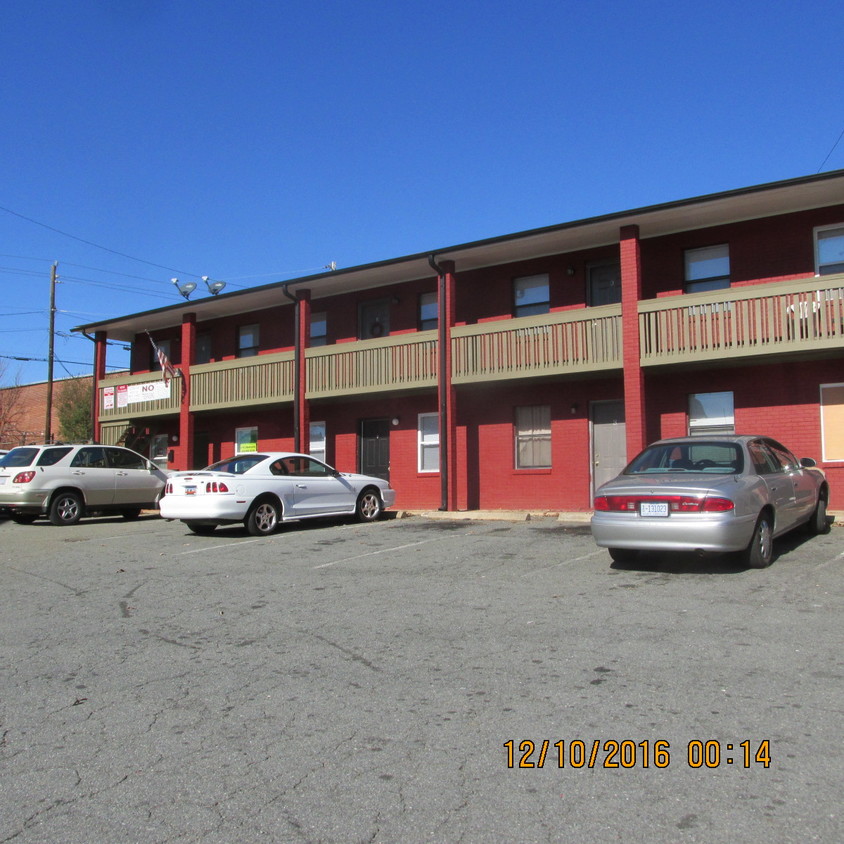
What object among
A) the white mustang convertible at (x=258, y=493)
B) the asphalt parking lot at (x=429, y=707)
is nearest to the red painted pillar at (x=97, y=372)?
the white mustang convertible at (x=258, y=493)

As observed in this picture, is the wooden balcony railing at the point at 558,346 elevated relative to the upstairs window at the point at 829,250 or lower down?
lower down

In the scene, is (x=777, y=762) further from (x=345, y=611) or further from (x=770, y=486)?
(x=770, y=486)

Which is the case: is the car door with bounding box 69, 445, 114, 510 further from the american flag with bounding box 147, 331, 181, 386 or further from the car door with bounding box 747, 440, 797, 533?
the car door with bounding box 747, 440, 797, 533

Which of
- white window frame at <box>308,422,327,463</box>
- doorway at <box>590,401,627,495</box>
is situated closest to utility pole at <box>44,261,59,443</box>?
white window frame at <box>308,422,327,463</box>

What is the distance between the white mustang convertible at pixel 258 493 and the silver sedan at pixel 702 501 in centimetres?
623

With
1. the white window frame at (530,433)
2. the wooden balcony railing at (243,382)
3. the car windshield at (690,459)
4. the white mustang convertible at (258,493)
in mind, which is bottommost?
the white mustang convertible at (258,493)

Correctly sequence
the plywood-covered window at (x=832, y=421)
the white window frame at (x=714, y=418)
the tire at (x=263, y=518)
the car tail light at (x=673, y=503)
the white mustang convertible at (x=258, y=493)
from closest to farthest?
the car tail light at (x=673, y=503), the white mustang convertible at (x=258, y=493), the tire at (x=263, y=518), the plywood-covered window at (x=832, y=421), the white window frame at (x=714, y=418)

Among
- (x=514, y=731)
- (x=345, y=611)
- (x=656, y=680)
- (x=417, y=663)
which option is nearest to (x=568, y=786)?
(x=514, y=731)

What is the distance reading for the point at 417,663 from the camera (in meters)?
5.54

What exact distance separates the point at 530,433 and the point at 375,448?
4.46m

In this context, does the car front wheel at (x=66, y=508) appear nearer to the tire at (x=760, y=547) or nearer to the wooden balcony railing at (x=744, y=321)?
the wooden balcony railing at (x=744, y=321)

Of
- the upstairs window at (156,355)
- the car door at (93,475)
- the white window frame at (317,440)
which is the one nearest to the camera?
the car door at (93,475)

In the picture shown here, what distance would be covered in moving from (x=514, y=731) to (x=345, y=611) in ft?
10.8

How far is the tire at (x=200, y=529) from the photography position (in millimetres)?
13891
